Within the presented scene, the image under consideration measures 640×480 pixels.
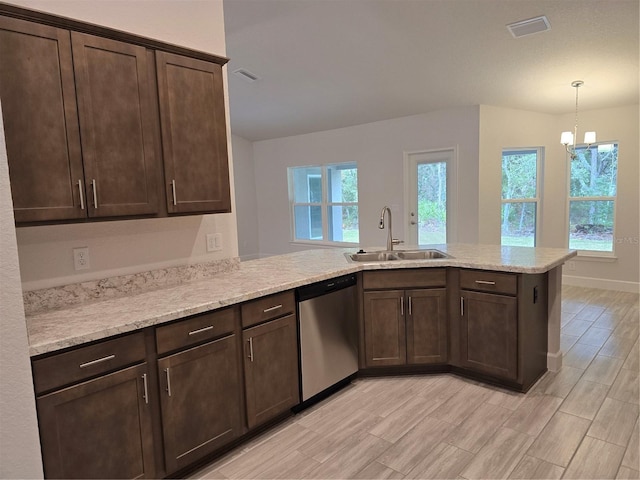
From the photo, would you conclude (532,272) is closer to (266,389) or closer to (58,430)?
(266,389)

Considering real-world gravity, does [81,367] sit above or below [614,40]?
below

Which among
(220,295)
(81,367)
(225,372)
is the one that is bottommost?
(225,372)

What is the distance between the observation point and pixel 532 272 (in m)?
2.50

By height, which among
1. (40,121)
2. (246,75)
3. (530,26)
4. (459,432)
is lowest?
(459,432)

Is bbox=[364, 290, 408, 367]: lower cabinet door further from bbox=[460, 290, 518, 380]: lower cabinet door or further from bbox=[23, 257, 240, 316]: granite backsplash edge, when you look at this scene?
bbox=[23, 257, 240, 316]: granite backsplash edge

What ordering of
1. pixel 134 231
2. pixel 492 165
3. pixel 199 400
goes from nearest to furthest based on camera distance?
pixel 199 400 → pixel 134 231 → pixel 492 165

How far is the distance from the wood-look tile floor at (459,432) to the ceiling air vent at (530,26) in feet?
8.99

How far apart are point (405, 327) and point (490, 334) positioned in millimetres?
567

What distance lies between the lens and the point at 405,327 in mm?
2918

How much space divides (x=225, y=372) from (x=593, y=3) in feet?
12.0

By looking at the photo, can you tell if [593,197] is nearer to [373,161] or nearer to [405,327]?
[373,161]

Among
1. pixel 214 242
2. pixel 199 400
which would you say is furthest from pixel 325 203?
pixel 199 400

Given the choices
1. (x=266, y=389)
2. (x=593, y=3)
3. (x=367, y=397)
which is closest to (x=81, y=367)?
(x=266, y=389)

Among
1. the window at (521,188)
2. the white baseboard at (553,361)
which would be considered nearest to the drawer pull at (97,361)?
the white baseboard at (553,361)
